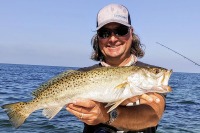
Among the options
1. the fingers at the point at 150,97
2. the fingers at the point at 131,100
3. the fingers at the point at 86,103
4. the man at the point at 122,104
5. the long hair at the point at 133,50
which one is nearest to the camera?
the fingers at the point at 86,103

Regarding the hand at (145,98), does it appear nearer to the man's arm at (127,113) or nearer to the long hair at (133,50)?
the man's arm at (127,113)

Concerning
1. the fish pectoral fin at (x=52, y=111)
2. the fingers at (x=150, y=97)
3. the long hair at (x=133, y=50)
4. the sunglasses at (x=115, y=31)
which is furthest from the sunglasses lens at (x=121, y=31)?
the fish pectoral fin at (x=52, y=111)

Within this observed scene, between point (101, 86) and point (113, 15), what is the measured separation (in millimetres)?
1284

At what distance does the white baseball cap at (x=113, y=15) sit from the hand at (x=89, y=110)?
1436 millimetres

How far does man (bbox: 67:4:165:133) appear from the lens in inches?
192

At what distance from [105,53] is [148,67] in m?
0.96

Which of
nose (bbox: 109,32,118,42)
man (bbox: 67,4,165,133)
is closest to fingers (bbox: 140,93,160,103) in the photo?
man (bbox: 67,4,165,133)

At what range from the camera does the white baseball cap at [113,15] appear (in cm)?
566

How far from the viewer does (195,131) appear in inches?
632

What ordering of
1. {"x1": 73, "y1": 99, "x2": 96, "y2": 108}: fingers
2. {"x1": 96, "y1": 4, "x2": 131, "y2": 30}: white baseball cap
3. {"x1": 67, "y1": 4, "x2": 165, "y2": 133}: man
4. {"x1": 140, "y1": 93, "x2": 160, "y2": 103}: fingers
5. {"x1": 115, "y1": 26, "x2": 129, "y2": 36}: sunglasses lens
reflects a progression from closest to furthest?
1. {"x1": 73, "y1": 99, "x2": 96, "y2": 108}: fingers
2. {"x1": 67, "y1": 4, "x2": 165, "y2": 133}: man
3. {"x1": 140, "y1": 93, "x2": 160, "y2": 103}: fingers
4. {"x1": 96, "y1": 4, "x2": 131, "y2": 30}: white baseball cap
5. {"x1": 115, "y1": 26, "x2": 129, "y2": 36}: sunglasses lens

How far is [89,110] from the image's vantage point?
15.7 feet

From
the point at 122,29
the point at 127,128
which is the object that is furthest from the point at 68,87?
the point at 122,29

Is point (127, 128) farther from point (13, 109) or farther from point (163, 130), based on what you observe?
point (163, 130)

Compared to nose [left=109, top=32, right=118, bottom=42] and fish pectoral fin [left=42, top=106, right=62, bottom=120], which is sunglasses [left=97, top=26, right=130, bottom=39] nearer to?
nose [left=109, top=32, right=118, bottom=42]
